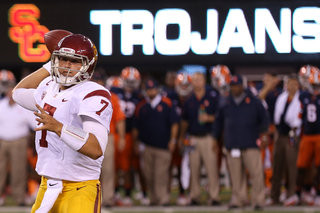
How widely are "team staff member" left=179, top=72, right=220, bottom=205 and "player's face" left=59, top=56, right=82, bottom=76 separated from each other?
4.43 metres

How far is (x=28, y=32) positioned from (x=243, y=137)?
287 centimetres

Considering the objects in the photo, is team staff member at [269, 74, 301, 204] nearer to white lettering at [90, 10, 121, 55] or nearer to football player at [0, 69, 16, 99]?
white lettering at [90, 10, 121, 55]

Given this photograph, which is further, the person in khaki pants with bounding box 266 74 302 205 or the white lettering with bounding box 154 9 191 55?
the person in khaki pants with bounding box 266 74 302 205

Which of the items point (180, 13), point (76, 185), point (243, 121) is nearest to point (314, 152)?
point (243, 121)

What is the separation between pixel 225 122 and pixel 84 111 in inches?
175

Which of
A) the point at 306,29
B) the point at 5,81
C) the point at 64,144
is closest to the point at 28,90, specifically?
the point at 64,144

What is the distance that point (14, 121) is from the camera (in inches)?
288

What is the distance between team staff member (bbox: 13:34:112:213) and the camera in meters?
2.63

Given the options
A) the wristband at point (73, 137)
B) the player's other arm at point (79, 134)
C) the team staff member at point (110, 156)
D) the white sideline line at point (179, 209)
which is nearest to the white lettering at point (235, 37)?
the team staff member at point (110, 156)

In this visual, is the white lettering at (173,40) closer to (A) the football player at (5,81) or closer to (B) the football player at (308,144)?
(B) the football player at (308,144)

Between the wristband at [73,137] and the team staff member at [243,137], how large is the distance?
4.41 meters

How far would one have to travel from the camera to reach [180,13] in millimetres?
5371

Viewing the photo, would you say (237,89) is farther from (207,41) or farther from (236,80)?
(207,41)

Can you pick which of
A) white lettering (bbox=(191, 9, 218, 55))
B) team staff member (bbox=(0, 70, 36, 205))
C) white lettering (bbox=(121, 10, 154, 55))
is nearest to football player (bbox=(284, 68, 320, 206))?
white lettering (bbox=(191, 9, 218, 55))
